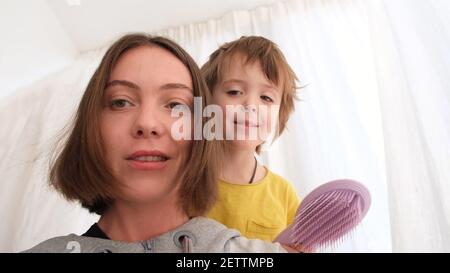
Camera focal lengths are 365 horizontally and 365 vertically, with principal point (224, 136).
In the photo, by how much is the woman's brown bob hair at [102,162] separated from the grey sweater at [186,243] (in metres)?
0.04

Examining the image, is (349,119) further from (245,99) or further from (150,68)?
(150,68)

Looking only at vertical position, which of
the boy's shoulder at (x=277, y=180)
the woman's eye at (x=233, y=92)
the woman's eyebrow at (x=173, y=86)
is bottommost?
the boy's shoulder at (x=277, y=180)

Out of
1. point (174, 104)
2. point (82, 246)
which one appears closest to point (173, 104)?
point (174, 104)

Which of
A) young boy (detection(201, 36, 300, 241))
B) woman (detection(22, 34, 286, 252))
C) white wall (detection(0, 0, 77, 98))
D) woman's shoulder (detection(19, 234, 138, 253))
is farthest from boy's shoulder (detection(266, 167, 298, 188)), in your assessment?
white wall (detection(0, 0, 77, 98))

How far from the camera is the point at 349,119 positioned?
583 millimetres

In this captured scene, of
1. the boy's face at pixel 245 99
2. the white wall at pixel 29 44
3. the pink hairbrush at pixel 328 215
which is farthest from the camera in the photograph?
the white wall at pixel 29 44

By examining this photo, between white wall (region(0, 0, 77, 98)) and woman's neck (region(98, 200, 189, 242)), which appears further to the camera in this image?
white wall (region(0, 0, 77, 98))

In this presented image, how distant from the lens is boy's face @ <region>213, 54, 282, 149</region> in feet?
1.65

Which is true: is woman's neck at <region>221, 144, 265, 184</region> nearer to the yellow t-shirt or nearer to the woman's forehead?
the yellow t-shirt

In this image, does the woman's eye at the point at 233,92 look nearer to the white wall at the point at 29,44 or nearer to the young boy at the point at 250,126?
the young boy at the point at 250,126

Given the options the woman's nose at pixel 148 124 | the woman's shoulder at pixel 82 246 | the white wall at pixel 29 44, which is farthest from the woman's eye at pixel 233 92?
the white wall at pixel 29 44

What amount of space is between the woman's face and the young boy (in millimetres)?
69

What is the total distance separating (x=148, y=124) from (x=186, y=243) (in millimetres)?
148

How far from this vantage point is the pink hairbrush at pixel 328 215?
15.7 inches
